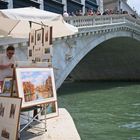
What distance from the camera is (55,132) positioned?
8289 millimetres

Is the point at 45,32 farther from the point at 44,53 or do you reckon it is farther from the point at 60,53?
the point at 60,53

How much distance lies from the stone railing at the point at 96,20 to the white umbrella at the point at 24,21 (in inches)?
502

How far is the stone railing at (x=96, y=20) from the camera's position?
80.0 feet

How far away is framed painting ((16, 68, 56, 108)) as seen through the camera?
727 centimetres

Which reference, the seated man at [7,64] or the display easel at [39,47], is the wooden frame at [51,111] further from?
the seated man at [7,64]

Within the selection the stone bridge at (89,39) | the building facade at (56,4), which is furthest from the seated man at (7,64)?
the building facade at (56,4)

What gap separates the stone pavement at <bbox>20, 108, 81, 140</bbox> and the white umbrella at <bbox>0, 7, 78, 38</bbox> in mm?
2228

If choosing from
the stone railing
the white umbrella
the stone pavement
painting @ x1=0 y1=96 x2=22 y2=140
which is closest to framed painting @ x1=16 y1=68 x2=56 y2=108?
painting @ x1=0 y1=96 x2=22 y2=140

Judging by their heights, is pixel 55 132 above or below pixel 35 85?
below

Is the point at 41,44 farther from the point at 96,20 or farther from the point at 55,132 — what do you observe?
the point at 96,20

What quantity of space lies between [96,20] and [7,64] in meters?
19.1

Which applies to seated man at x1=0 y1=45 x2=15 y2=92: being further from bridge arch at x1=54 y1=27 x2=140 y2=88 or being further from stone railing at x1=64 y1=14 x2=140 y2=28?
stone railing at x1=64 y1=14 x2=140 y2=28

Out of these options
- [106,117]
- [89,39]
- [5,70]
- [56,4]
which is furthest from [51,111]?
[56,4]

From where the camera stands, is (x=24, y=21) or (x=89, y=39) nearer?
(x=24, y=21)
